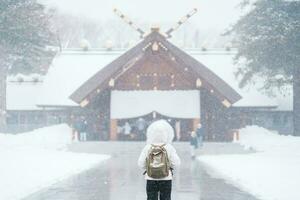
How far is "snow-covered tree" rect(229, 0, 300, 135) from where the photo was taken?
33.6 m

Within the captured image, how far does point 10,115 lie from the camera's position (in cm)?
4347

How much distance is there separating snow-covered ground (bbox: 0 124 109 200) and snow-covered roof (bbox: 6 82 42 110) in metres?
9.30

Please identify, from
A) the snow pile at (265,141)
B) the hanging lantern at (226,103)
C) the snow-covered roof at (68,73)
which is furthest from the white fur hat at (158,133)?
the snow-covered roof at (68,73)

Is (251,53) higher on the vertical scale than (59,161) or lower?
higher

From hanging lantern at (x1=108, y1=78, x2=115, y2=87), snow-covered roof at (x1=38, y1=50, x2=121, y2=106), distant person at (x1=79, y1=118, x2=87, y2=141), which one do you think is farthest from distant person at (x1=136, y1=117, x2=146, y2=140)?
snow-covered roof at (x1=38, y1=50, x2=121, y2=106)

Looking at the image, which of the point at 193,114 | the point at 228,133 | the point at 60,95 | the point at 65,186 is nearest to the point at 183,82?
the point at 193,114

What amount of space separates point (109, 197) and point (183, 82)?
2344 centimetres

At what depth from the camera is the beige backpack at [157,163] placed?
25.6 feet

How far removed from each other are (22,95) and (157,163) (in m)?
37.8

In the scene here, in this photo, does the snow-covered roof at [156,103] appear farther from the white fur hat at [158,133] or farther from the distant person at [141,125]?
the white fur hat at [158,133]

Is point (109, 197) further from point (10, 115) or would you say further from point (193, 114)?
point (10, 115)

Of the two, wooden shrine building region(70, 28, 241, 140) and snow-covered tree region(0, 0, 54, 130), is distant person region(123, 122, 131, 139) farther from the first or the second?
snow-covered tree region(0, 0, 54, 130)

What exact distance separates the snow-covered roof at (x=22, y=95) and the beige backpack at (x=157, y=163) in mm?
34939

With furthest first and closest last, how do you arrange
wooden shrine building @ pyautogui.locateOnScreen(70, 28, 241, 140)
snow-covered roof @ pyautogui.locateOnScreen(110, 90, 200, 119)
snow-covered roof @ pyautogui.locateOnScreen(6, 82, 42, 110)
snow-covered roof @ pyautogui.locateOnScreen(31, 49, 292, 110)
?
snow-covered roof @ pyautogui.locateOnScreen(6, 82, 42, 110), snow-covered roof @ pyautogui.locateOnScreen(31, 49, 292, 110), snow-covered roof @ pyautogui.locateOnScreen(110, 90, 200, 119), wooden shrine building @ pyautogui.locateOnScreen(70, 28, 241, 140)
